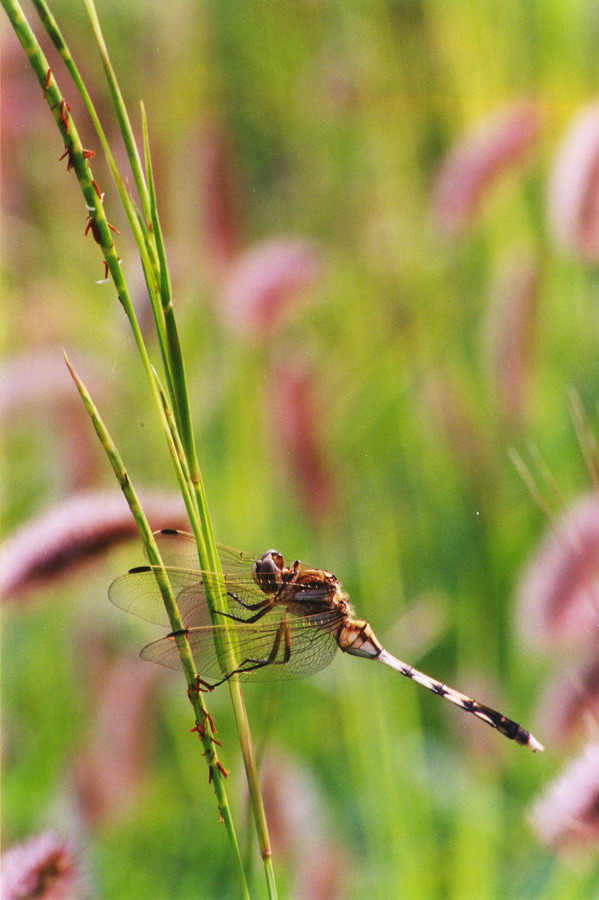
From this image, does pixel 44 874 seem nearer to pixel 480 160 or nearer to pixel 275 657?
pixel 275 657

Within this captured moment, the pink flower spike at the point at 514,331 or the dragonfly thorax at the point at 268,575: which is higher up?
the pink flower spike at the point at 514,331

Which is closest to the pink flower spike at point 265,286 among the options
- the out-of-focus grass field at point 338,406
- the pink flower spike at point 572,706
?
the out-of-focus grass field at point 338,406

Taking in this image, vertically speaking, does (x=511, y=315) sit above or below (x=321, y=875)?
above

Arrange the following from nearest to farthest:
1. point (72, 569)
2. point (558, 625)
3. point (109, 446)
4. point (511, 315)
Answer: point (109, 446)
point (72, 569)
point (558, 625)
point (511, 315)

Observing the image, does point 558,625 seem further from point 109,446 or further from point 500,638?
point 109,446

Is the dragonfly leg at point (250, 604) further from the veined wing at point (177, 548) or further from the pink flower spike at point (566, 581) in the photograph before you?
the pink flower spike at point (566, 581)

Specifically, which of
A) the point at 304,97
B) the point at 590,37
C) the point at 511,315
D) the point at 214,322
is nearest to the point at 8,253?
the point at 214,322

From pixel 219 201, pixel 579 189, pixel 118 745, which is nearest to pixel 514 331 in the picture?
pixel 579 189
